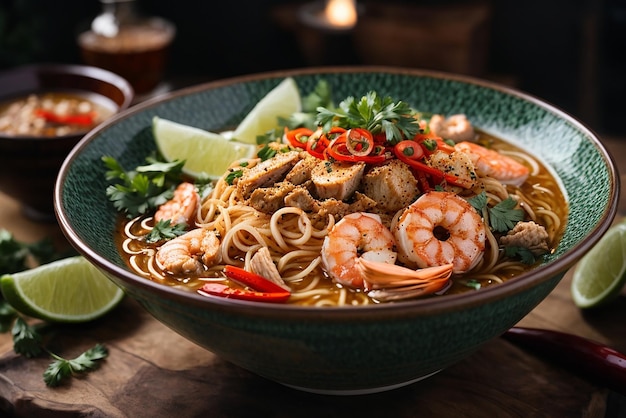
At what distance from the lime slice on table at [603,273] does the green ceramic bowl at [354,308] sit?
12.6 inches

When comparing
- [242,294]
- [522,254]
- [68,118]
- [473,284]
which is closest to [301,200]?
[242,294]

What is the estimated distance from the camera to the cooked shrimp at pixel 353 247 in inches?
109

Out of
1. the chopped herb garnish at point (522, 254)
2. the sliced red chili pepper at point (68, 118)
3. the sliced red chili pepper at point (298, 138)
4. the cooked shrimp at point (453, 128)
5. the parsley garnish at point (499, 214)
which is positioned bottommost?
the sliced red chili pepper at point (68, 118)

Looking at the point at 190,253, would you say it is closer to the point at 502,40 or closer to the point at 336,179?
the point at 336,179

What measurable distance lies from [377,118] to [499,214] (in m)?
0.65

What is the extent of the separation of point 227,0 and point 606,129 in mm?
3806

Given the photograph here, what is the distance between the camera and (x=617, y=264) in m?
3.29

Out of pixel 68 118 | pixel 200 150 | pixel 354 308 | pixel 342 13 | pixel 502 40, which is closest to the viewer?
pixel 354 308

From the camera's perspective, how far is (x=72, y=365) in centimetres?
302

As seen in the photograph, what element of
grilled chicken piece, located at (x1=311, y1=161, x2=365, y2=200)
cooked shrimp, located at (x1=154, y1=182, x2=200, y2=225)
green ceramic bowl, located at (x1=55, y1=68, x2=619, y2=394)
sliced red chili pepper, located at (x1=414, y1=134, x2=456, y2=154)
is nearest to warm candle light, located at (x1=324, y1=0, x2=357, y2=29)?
green ceramic bowl, located at (x1=55, y1=68, x2=619, y2=394)

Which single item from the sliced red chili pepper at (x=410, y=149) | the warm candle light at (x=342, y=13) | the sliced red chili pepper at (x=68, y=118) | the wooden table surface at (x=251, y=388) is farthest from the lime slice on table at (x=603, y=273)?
the warm candle light at (x=342, y=13)

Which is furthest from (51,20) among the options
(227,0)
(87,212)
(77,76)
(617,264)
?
(617,264)

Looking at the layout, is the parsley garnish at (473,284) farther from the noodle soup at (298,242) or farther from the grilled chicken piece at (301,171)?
the grilled chicken piece at (301,171)

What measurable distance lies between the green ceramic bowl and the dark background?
9.73 feet
